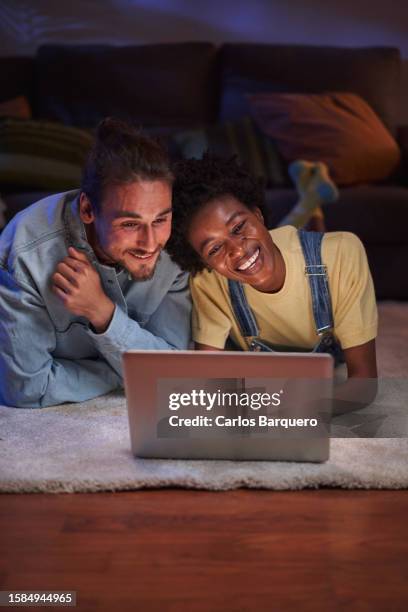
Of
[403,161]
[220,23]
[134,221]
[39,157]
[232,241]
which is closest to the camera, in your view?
[134,221]

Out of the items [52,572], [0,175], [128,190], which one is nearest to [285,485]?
[52,572]

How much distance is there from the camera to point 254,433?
156cm

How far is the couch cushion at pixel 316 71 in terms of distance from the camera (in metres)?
3.67

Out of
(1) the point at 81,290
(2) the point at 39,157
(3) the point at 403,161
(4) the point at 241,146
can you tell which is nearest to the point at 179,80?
(4) the point at 241,146

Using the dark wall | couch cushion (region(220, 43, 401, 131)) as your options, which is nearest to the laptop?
couch cushion (region(220, 43, 401, 131))

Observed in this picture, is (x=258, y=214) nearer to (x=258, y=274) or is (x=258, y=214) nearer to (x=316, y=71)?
(x=258, y=274)

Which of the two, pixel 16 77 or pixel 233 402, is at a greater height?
pixel 16 77

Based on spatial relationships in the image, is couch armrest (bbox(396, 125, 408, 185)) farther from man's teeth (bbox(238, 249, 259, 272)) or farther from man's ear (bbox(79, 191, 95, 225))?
man's ear (bbox(79, 191, 95, 225))

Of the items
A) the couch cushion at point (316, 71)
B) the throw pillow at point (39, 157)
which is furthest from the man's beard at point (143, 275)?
the couch cushion at point (316, 71)

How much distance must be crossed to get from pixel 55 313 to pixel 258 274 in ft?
1.53

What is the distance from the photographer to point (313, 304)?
1.94 meters

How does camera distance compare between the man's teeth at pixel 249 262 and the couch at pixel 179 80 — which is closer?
the man's teeth at pixel 249 262

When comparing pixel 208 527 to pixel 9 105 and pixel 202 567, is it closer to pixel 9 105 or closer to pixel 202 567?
pixel 202 567

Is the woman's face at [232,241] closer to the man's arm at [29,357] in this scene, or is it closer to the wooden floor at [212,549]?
the man's arm at [29,357]
